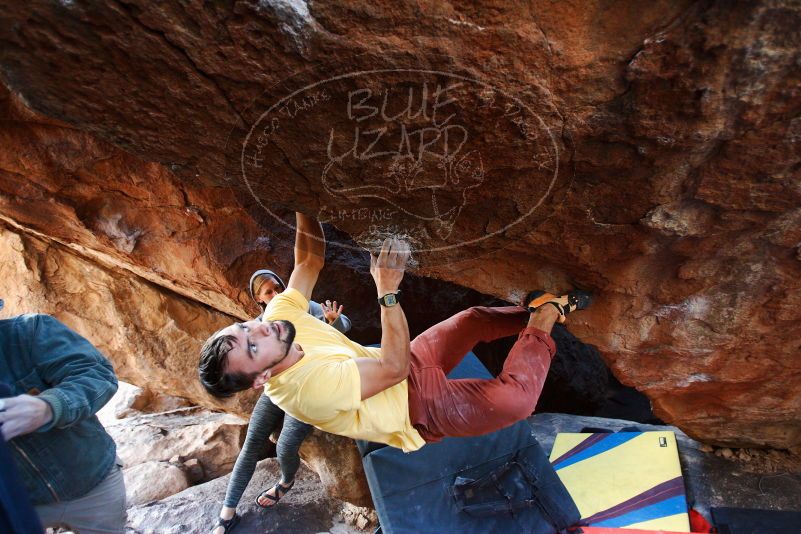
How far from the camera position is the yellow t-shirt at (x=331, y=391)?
184cm

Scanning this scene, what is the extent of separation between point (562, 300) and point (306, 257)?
3.97 feet

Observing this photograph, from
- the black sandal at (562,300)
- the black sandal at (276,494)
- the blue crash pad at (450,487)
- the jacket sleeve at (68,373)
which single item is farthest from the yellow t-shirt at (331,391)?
the black sandal at (276,494)

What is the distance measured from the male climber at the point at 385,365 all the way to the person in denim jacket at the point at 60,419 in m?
0.38

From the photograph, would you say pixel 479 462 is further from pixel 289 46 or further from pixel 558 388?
pixel 289 46

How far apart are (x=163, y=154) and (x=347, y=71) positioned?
736 millimetres

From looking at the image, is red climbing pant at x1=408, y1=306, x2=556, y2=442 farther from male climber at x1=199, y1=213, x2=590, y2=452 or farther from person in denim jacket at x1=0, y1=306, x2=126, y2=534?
person in denim jacket at x1=0, y1=306, x2=126, y2=534

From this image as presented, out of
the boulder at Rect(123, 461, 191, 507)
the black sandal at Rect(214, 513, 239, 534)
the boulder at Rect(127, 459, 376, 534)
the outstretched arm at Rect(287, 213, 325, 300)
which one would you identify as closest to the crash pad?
the boulder at Rect(127, 459, 376, 534)

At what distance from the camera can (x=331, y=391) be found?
1.83m

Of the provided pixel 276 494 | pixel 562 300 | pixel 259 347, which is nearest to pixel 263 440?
pixel 276 494

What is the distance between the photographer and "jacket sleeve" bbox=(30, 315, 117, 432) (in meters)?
1.54

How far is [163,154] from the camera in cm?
168

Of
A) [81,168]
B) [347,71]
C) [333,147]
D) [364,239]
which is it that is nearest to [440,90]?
[347,71]

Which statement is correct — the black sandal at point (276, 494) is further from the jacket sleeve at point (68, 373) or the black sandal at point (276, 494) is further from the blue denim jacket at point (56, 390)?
the jacket sleeve at point (68, 373)

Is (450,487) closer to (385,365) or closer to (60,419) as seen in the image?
(385,365)
